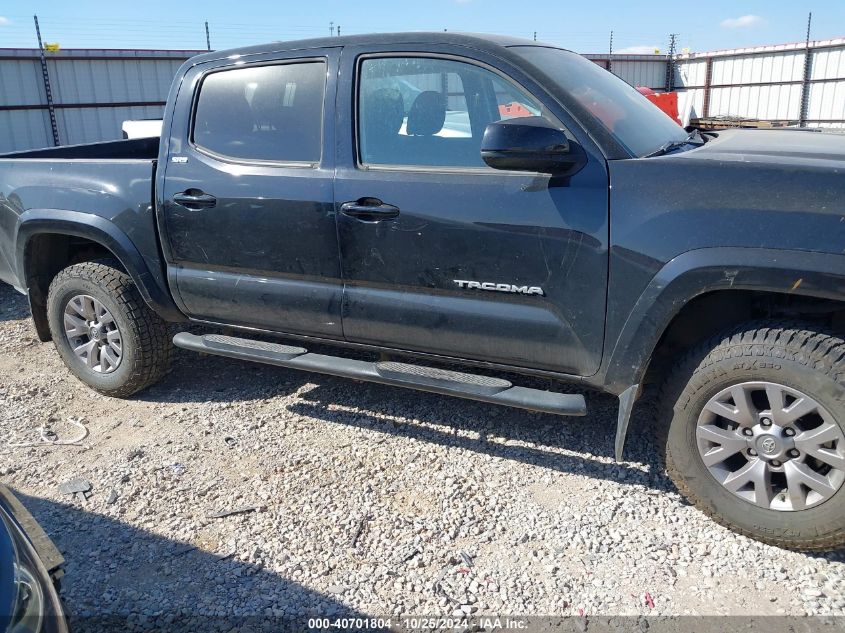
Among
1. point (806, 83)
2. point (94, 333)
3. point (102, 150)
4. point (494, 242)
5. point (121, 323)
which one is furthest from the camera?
point (806, 83)

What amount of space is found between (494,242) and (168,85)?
15.1 metres

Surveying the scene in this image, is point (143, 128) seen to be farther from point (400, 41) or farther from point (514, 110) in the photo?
point (514, 110)

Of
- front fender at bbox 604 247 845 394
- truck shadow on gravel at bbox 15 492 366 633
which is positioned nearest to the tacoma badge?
front fender at bbox 604 247 845 394

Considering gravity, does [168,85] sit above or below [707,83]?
above

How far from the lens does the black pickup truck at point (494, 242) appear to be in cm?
273

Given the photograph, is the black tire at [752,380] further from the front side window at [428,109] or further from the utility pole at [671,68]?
the utility pole at [671,68]

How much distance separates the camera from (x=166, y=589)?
2.78 m

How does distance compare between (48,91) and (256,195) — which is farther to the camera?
(48,91)

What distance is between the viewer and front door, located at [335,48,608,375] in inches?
118

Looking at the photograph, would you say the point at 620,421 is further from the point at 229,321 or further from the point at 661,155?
the point at 229,321

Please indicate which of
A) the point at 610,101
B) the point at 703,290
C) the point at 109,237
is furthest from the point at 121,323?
the point at 703,290

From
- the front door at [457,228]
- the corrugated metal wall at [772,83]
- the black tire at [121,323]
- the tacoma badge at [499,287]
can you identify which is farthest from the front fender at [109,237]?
the corrugated metal wall at [772,83]

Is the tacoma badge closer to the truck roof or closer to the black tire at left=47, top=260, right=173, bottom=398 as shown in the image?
the truck roof

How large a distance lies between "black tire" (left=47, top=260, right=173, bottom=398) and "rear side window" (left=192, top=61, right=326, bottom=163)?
41.1 inches
